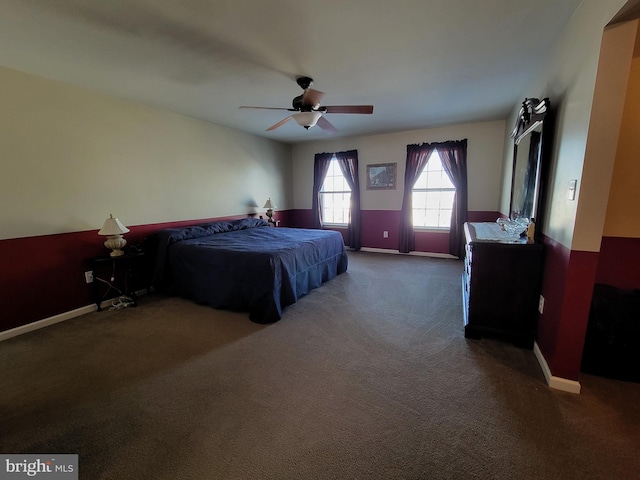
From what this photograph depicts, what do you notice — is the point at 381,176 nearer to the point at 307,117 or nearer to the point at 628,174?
the point at 307,117

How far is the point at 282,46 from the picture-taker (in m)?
2.25

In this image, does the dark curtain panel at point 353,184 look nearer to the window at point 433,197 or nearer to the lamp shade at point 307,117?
the window at point 433,197

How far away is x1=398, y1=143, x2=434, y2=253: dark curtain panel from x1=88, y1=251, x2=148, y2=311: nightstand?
180 inches

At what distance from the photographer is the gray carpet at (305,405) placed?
133 centimetres

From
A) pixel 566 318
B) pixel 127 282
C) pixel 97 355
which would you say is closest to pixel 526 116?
pixel 566 318

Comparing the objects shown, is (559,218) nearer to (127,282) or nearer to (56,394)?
(56,394)

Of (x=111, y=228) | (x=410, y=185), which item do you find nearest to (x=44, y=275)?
(x=111, y=228)

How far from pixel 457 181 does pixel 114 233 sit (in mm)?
5406

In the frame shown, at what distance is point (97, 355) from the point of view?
7.51ft

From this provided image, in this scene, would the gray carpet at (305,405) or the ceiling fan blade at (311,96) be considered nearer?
the gray carpet at (305,405)

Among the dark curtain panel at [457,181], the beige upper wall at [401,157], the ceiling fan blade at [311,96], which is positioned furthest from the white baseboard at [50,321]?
the dark curtain panel at [457,181]

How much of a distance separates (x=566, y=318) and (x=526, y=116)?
196 centimetres

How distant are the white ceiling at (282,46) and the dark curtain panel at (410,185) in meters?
1.71

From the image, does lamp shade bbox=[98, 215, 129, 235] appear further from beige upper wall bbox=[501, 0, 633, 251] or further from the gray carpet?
beige upper wall bbox=[501, 0, 633, 251]
